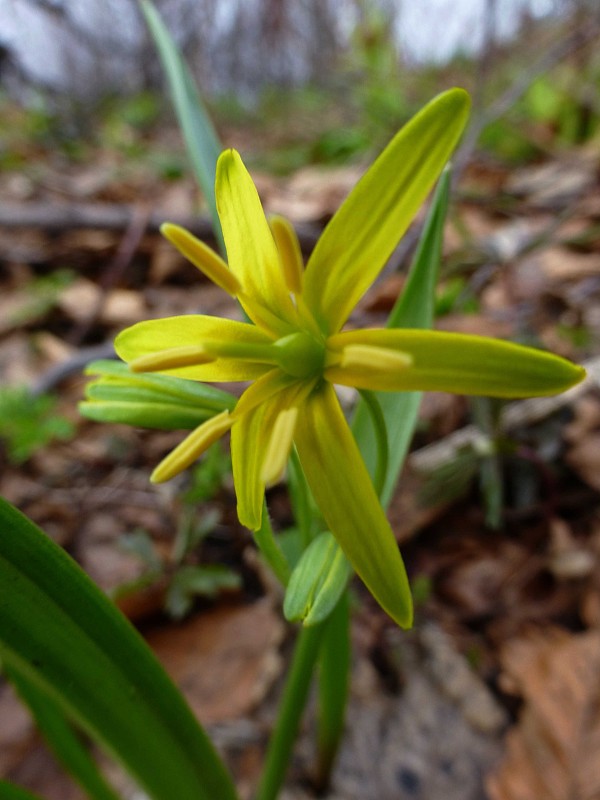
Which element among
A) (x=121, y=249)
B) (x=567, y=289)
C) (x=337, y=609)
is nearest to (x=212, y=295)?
(x=121, y=249)

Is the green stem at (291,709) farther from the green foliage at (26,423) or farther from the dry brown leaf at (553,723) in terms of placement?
the green foliage at (26,423)

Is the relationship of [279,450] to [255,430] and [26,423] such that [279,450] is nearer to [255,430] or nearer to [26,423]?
[255,430]

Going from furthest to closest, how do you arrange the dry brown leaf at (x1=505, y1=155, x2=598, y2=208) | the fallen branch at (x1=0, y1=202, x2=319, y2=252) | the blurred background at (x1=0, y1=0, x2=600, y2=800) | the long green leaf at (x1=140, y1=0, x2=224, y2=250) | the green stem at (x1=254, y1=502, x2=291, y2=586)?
the dry brown leaf at (x1=505, y1=155, x2=598, y2=208), the fallen branch at (x1=0, y1=202, x2=319, y2=252), the blurred background at (x1=0, y1=0, x2=600, y2=800), the long green leaf at (x1=140, y1=0, x2=224, y2=250), the green stem at (x1=254, y1=502, x2=291, y2=586)

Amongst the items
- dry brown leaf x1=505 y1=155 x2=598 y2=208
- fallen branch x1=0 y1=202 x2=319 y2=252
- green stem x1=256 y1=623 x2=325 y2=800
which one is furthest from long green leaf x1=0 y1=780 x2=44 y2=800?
dry brown leaf x1=505 y1=155 x2=598 y2=208

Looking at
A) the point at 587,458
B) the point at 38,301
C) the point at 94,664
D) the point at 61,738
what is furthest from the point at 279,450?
the point at 38,301

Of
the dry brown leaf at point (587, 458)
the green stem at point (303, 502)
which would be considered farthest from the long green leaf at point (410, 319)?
the dry brown leaf at point (587, 458)

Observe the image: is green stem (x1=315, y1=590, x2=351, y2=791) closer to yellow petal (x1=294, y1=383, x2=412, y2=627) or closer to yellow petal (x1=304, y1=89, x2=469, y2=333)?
yellow petal (x1=294, y1=383, x2=412, y2=627)
